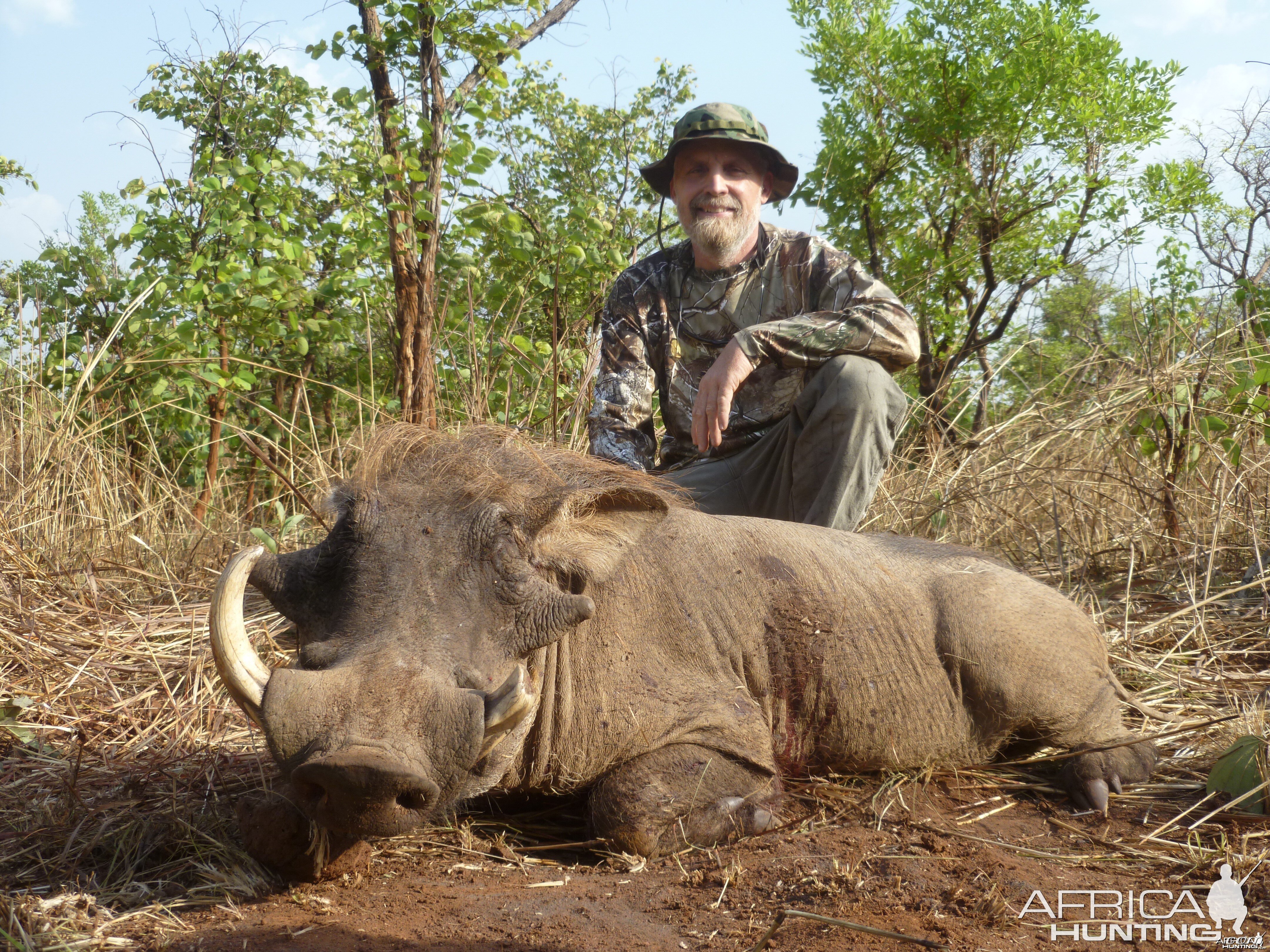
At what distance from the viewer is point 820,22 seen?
7918 mm

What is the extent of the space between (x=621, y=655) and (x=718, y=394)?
3.74 ft

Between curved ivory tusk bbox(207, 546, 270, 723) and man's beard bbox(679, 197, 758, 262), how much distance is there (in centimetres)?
257

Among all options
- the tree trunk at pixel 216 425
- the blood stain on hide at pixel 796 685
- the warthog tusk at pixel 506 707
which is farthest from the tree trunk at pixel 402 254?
the warthog tusk at pixel 506 707

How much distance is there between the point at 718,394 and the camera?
3434mm

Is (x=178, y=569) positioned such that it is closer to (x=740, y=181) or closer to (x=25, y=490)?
(x=25, y=490)

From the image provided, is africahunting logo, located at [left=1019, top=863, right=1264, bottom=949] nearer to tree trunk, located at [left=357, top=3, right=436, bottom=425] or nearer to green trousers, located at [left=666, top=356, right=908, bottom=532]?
green trousers, located at [left=666, top=356, right=908, bottom=532]

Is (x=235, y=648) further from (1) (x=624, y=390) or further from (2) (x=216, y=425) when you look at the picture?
(2) (x=216, y=425)

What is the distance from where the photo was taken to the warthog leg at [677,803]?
2.39 meters

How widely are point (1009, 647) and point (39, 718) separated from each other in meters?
2.71

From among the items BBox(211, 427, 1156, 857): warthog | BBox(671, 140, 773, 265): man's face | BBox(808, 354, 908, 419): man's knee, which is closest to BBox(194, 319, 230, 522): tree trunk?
BBox(671, 140, 773, 265): man's face

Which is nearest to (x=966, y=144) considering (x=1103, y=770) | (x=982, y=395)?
(x=982, y=395)

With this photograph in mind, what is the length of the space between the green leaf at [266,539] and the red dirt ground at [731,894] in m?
1.57

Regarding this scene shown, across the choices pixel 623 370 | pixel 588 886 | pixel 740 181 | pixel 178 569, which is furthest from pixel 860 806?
pixel 178 569

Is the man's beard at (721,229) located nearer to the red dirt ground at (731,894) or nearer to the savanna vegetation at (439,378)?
the savanna vegetation at (439,378)
